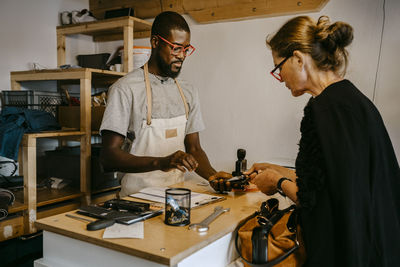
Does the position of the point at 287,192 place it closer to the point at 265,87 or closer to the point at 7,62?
the point at 265,87

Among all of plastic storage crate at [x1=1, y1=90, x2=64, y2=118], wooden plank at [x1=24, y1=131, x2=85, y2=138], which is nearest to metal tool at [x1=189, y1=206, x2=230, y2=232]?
wooden plank at [x1=24, y1=131, x2=85, y2=138]

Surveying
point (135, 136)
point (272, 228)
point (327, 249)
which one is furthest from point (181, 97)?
point (327, 249)

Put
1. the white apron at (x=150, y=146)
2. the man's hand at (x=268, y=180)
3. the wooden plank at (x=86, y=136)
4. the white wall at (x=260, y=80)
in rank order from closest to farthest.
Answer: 1. the man's hand at (x=268, y=180)
2. the white apron at (x=150, y=146)
3. the white wall at (x=260, y=80)
4. the wooden plank at (x=86, y=136)

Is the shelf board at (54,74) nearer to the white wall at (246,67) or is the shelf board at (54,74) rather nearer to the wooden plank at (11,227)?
the white wall at (246,67)

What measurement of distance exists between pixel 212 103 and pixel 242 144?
18.3 inches

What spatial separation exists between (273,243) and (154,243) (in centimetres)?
40

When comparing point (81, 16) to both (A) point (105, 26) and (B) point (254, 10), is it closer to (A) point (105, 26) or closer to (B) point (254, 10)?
(A) point (105, 26)

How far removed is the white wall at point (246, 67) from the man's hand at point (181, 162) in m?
1.28

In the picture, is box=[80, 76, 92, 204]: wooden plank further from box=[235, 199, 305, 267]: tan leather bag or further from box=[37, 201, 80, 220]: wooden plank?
box=[235, 199, 305, 267]: tan leather bag

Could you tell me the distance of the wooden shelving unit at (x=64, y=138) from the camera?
107 inches

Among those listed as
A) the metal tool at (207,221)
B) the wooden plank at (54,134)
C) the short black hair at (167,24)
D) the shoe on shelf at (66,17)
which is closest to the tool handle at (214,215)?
the metal tool at (207,221)

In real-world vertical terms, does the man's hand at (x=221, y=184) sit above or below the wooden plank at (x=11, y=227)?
above

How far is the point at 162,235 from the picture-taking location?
1.16 m

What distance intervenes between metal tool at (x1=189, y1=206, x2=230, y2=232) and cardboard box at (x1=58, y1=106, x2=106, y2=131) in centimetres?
197
